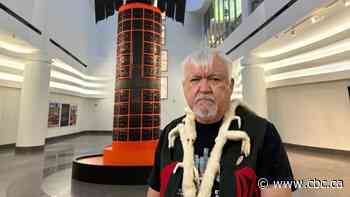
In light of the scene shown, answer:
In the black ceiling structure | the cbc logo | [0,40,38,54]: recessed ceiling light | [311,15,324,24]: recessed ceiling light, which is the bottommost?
the cbc logo

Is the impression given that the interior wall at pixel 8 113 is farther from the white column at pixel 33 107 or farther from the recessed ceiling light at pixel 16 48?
the recessed ceiling light at pixel 16 48

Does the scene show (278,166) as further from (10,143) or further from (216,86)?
(10,143)

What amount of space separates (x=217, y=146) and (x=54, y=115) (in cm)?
1232

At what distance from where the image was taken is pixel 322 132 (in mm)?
7953

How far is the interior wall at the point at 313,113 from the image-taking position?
7365 millimetres

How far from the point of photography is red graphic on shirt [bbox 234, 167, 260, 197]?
936 mm

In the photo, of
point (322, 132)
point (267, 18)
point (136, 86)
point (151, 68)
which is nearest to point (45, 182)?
point (136, 86)

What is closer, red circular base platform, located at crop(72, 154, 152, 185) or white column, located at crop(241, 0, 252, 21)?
red circular base platform, located at crop(72, 154, 152, 185)

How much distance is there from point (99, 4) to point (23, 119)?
5025mm

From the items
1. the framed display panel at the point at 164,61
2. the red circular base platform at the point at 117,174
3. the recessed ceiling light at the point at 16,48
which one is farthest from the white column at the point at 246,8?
the framed display panel at the point at 164,61

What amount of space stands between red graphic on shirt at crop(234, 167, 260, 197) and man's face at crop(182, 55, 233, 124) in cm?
28

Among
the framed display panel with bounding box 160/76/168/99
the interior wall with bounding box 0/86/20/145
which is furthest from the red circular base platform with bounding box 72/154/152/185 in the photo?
the framed display panel with bounding box 160/76/168/99

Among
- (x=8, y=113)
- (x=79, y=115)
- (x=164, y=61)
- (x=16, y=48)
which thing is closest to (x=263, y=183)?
(x=16, y=48)

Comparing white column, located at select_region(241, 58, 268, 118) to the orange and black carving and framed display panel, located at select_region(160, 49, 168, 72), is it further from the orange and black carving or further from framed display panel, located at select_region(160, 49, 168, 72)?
framed display panel, located at select_region(160, 49, 168, 72)
